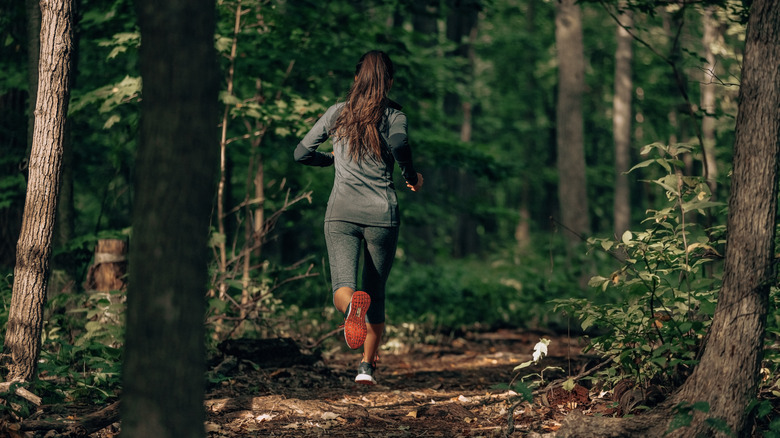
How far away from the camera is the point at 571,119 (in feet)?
44.1

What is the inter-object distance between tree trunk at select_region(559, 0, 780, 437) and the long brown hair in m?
2.25

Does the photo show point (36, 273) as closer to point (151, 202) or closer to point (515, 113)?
point (151, 202)

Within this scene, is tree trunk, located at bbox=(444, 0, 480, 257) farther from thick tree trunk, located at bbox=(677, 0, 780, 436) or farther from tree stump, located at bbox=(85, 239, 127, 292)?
thick tree trunk, located at bbox=(677, 0, 780, 436)

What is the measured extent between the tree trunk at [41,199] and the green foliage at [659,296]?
11.4 feet

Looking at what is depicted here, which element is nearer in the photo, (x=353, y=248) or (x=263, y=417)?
(x=263, y=417)

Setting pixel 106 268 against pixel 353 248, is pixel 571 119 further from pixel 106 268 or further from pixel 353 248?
pixel 353 248

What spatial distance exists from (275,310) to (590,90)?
75.6ft

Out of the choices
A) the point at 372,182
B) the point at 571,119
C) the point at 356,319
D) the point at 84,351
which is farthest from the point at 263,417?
the point at 571,119

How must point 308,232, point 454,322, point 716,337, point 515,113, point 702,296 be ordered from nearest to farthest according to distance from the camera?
1. point 716,337
2. point 702,296
3. point 454,322
4. point 308,232
5. point 515,113

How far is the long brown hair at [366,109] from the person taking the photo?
4.97m

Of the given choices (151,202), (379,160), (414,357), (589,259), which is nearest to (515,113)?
(589,259)

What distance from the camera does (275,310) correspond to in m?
8.43

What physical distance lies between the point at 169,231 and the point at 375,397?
3.58 metres

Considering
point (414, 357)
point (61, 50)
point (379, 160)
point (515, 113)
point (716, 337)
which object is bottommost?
point (414, 357)
